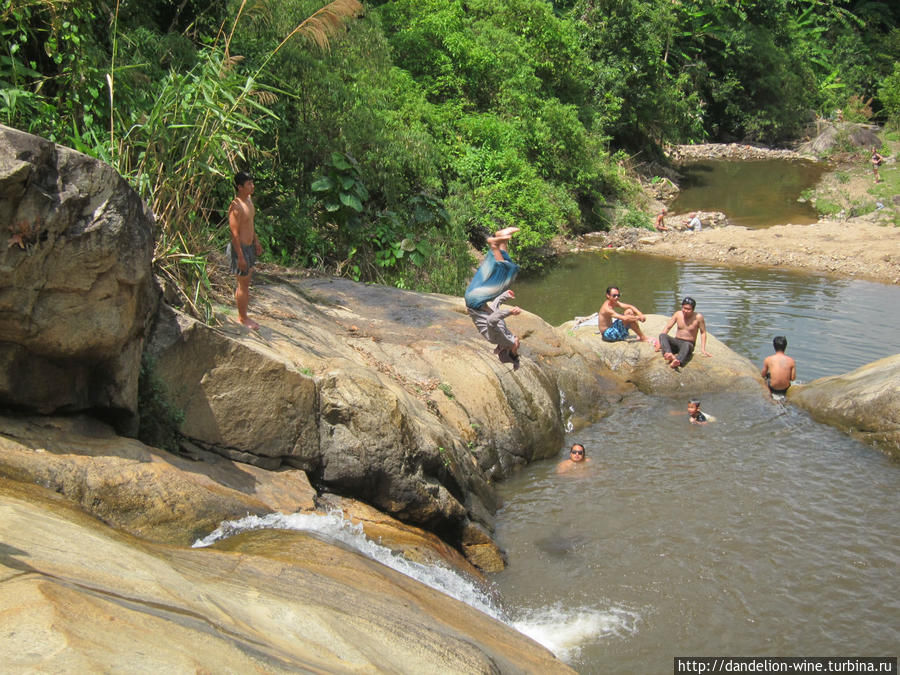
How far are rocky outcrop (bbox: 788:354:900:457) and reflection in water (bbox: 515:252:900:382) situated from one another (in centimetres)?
145

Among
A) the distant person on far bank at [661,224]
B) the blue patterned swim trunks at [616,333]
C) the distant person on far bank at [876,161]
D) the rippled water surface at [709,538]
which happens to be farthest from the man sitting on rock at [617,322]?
the distant person on far bank at [876,161]

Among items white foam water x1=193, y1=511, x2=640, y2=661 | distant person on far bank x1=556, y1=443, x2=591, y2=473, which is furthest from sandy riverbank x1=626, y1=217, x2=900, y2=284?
white foam water x1=193, y1=511, x2=640, y2=661

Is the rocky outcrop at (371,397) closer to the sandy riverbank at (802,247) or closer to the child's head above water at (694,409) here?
the child's head above water at (694,409)

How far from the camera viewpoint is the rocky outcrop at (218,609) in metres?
3.06

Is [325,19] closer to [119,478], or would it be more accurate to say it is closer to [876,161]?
[119,478]

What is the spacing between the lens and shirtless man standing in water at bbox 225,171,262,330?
7.98 meters

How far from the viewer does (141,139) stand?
26.2ft

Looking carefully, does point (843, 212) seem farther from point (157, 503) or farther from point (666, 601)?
point (157, 503)

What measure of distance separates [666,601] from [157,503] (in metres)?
4.85

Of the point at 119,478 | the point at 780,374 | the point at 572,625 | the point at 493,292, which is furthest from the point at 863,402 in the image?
the point at 119,478

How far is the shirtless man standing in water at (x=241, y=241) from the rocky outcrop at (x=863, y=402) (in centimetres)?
877

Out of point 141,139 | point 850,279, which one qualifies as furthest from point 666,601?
point 850,279

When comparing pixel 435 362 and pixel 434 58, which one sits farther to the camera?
pixel 434 58

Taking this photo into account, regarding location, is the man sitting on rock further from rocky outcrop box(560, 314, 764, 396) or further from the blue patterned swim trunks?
rocky outcrop box(560, 314, 764, 396)
